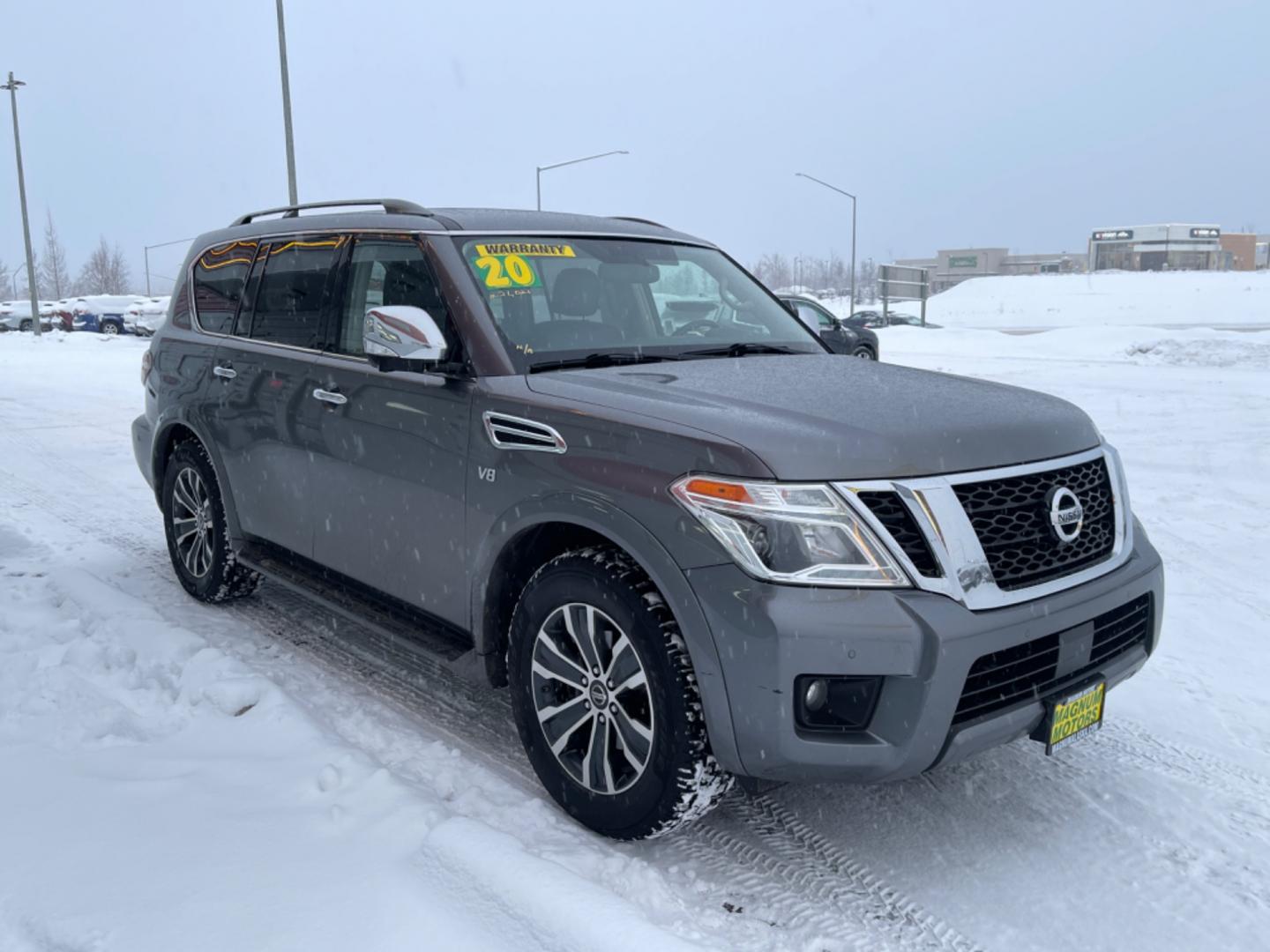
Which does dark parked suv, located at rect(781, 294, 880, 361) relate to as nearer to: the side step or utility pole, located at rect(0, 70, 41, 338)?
the side step

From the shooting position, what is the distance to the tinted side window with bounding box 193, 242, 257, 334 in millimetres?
5270

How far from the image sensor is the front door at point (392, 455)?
371 centimetres

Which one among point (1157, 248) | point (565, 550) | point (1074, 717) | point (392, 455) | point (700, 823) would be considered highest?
point (1157, 248)

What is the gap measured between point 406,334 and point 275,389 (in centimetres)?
136

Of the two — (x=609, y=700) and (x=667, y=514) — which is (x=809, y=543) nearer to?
(x=667, y=514)

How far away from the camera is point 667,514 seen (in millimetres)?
2912

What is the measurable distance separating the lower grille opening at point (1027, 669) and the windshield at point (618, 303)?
5.59 feet

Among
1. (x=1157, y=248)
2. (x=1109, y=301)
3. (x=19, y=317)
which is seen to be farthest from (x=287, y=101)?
(x=1157, y=248)

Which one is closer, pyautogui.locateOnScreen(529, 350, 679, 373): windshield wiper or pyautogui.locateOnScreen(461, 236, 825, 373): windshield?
pyautogui.locateOnScreen(529, 350, 679, 373): windshield wiper

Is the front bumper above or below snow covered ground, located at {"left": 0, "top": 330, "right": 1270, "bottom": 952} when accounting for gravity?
above

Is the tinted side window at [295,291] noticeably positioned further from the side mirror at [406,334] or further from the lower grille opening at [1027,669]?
the lower grille opening at [1027,669]

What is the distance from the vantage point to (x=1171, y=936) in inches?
111

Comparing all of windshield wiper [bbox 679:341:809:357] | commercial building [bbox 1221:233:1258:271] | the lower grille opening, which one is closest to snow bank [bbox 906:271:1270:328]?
commercial building [bbox 1221:233:1258:271]

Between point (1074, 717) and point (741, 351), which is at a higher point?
point (741, 351)
